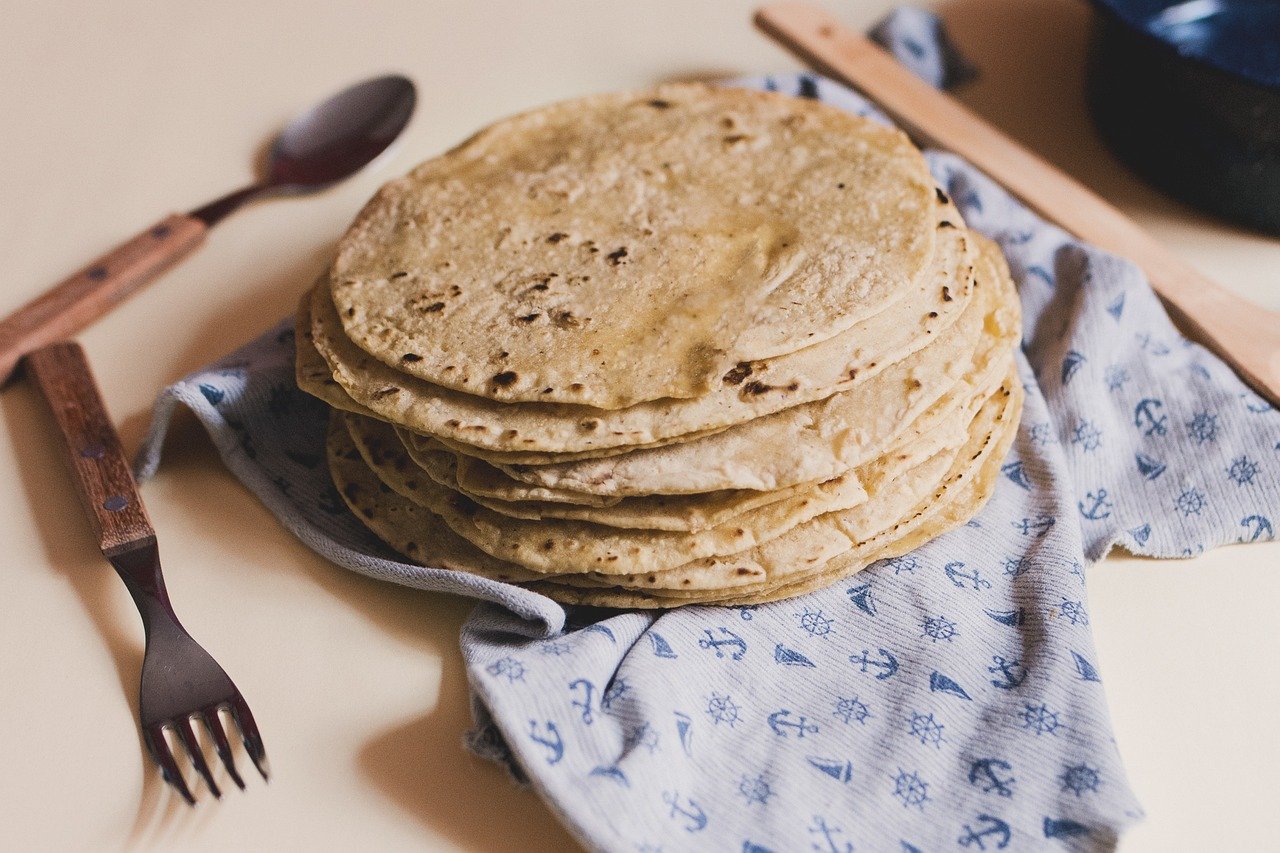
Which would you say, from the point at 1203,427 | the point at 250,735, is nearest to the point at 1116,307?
the point at 1203,427

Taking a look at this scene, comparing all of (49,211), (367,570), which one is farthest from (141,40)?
(367,570)

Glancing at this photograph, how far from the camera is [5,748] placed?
123cm

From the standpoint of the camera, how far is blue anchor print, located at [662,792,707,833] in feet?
3.66

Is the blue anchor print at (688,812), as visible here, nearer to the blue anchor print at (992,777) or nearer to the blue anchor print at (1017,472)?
the blue anchor print at (992,777)

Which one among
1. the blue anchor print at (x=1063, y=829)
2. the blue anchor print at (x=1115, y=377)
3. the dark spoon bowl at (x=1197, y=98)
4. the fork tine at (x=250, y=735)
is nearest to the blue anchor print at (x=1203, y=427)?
the blue anchor print at (x=1115, y=377)

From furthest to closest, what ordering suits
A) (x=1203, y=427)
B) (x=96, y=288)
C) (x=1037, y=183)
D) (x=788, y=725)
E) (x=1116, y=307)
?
1. (x=1037, y=183)
2. (x=96, y=288)
3. (x=1116, y=307)
4. (x=1203, y=427)
5. (x=788, y=725)

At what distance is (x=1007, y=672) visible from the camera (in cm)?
126

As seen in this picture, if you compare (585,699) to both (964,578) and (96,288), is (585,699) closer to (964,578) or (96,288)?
(964,578)

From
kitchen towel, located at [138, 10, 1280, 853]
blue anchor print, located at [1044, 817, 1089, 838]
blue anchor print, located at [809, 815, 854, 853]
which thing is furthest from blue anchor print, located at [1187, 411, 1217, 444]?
blue anchor print, located at [809, 815, 854, 853]

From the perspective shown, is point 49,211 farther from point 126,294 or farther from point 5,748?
point 5,748

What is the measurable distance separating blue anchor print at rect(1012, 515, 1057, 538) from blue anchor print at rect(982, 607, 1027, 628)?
0.40ft

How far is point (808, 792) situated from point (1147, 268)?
1059 millimetres

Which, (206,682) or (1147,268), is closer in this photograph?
(206,682)

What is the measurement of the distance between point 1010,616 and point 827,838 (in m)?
0.36
